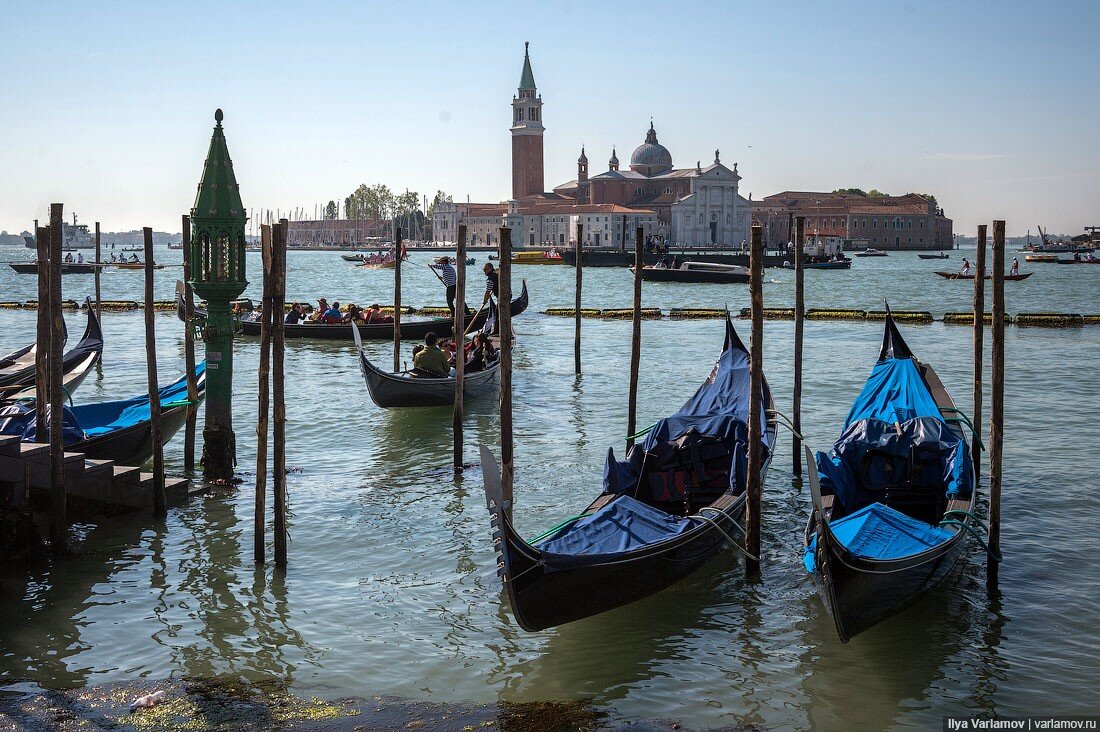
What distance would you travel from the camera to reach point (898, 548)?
15.3 ft

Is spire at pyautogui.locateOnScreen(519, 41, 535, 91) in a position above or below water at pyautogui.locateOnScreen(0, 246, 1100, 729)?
above

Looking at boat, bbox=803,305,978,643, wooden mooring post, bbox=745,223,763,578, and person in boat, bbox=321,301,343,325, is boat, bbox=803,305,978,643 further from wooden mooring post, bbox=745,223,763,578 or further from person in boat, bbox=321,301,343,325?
person in boat, bbox=321,301,343,325

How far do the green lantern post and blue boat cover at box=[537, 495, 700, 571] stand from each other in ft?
10.1

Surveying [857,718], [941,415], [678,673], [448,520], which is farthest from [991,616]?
[448,520]

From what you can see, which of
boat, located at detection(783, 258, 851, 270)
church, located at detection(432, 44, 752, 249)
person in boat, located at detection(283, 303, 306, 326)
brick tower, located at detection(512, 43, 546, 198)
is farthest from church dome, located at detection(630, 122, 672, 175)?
person in boat, located at detection(283, 303, 306, 326)

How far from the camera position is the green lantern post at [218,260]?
669 cm

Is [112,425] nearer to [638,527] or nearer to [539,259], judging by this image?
[638,527]

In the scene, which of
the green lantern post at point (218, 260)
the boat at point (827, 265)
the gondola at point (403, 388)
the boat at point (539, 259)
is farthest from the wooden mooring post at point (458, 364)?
the boat at point (539, 259)

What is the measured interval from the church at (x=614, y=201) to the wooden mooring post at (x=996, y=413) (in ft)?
219

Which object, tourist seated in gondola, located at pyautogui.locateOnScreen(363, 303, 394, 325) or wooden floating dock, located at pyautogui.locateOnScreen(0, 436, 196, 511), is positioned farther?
tourist seated in gondola, located at pyautogui.locateOnScreen(363, 303, 394, 325)

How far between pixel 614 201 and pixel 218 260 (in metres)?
75.4

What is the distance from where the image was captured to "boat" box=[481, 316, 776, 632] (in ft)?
13.8

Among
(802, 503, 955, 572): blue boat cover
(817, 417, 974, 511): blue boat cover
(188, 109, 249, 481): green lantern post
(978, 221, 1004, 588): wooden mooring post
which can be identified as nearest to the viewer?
(802, 503, 955, 572): blue boat cover

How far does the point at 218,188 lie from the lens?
6.74 m
